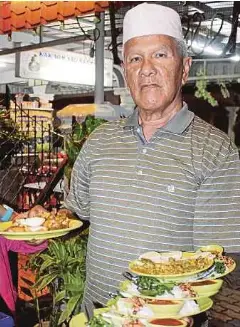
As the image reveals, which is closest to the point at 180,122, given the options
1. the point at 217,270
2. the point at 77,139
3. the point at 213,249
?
the point at 213,249

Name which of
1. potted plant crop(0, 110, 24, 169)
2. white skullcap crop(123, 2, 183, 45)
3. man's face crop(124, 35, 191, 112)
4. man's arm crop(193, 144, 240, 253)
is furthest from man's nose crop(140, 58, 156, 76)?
potted plant crop(0, 110, 24, 169)

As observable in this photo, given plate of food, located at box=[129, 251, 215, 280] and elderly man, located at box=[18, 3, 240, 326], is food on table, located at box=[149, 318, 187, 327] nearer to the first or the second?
plate of food, located at box=[129, 251, 215, 280]

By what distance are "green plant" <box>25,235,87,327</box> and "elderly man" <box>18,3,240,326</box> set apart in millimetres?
990

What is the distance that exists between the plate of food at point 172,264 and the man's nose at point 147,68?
74 centimetres

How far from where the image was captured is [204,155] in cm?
190

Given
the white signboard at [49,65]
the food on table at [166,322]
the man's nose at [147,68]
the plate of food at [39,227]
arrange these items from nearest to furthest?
the food on table at [166,322], the man's nose at [147,68], the plate of food at [39,227], the white signboard at [49,65]

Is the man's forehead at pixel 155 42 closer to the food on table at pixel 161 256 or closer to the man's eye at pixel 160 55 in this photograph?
the man's eye at pixel 160 55

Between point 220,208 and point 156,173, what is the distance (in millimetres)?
308

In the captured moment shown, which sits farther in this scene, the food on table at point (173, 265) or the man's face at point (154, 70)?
the man's face at point (154, 70)

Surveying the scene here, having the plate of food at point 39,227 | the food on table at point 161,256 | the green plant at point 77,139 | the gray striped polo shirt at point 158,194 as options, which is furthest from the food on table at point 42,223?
the green plant at point 77,139

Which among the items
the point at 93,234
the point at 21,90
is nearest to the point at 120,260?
the point at 93,234

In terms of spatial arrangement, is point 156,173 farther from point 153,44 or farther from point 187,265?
point 153,44

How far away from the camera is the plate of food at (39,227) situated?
224 centimetres

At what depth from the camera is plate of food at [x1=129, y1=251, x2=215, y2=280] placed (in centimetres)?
163
